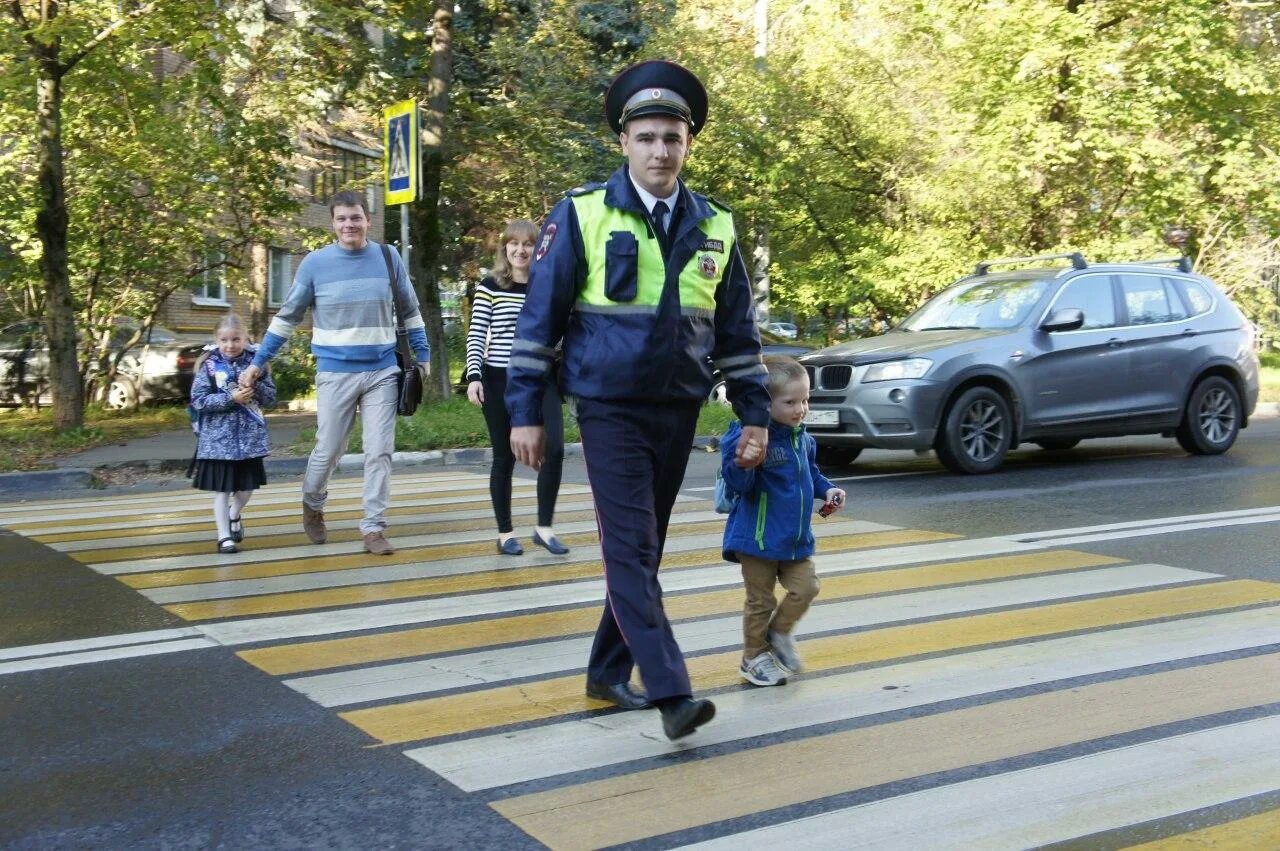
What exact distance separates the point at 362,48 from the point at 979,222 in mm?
9916

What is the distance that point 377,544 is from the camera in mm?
7938

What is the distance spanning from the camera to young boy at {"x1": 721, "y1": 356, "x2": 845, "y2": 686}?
16.1 feet

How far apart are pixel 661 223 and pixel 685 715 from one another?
148 centimetres

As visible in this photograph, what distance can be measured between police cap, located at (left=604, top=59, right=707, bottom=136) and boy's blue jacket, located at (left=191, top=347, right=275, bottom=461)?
14.0 feet

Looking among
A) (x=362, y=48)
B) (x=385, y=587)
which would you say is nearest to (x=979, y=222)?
(x=362, y=48)

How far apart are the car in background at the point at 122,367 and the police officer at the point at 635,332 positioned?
17.5 m

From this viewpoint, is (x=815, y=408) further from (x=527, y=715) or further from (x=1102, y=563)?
(x=527, y=715)

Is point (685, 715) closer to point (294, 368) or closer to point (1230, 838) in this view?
point (1230, 838)

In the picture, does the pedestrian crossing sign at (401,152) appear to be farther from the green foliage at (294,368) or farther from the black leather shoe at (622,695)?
the green foliage at (294,368)

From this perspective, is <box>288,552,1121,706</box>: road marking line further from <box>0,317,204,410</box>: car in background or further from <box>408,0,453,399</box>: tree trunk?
<box>0,317,204,410</box>: car in background

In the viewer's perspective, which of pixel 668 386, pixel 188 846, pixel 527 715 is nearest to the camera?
pixel 188 846

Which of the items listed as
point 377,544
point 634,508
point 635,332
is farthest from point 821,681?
point 377,544

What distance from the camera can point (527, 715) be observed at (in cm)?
465

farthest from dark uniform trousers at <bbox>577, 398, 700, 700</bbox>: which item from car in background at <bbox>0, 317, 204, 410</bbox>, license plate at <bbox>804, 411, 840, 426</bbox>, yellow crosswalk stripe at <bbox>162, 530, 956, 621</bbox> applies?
car in background at <bbox>0, 317, 204, 410</bbox>
